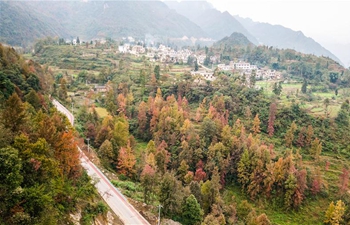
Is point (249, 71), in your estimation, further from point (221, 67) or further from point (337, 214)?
point (337, 214)

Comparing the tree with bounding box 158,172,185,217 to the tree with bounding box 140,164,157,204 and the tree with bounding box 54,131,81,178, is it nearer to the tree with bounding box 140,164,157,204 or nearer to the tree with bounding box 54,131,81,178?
the tree with bounding box 140,164,157,204

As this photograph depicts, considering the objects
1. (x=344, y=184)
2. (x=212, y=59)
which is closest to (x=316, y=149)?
(x=344, y=184)

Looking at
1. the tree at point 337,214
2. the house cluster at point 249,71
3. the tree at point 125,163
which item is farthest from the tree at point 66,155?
the house cluster at point 249,71

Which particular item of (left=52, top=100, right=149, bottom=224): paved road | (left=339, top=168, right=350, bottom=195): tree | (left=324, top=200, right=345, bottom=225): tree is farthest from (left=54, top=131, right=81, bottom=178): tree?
(left=339, top=168, right=350, bottom=195): tree

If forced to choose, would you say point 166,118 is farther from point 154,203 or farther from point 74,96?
point 74,96

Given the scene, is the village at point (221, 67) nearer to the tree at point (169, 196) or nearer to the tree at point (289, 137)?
the tree at point (289, 137)

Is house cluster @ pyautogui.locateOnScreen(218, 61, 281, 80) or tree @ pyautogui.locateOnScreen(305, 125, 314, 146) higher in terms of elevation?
house cluster @ pyautogui.locateOnScreen(218, 61, 281, 80)
